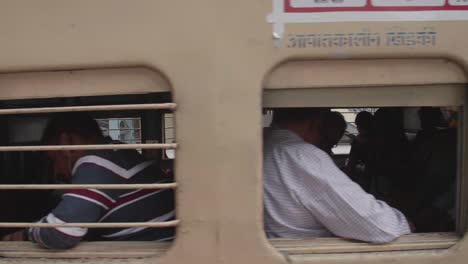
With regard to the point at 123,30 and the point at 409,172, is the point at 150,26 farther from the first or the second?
the point at 409,172

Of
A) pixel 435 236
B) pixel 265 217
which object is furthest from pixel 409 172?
pixel 265 217

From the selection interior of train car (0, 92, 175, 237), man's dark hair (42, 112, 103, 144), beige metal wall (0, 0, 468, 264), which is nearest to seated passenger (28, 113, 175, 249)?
man's dark hair (42, 112, 103, 144)

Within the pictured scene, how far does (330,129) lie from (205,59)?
40.4 inches

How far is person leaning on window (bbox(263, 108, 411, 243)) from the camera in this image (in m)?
1.63

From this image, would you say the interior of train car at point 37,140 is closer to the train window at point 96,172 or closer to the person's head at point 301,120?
the train window at point 96,172

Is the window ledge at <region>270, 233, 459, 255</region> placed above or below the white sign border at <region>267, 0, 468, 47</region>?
below

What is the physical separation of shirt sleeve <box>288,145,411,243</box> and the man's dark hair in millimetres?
846

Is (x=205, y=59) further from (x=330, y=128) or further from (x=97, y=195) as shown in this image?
(x=330, y=128)

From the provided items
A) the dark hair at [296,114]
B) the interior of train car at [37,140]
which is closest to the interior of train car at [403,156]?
the dark hair at [296,114]

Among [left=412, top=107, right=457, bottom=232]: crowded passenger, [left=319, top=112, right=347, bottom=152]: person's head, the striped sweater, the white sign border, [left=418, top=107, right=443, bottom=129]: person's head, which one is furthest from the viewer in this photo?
[left=418, top=107, right=443, bottom=129]: person's head

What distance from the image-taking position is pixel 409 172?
2.82 m

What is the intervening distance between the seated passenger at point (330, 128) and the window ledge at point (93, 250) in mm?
868

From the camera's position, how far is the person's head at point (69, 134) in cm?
189

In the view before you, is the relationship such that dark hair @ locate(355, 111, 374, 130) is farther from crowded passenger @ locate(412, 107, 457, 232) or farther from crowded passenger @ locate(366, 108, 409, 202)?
crowded passenger @ locate(412, 107, 457, 232)
